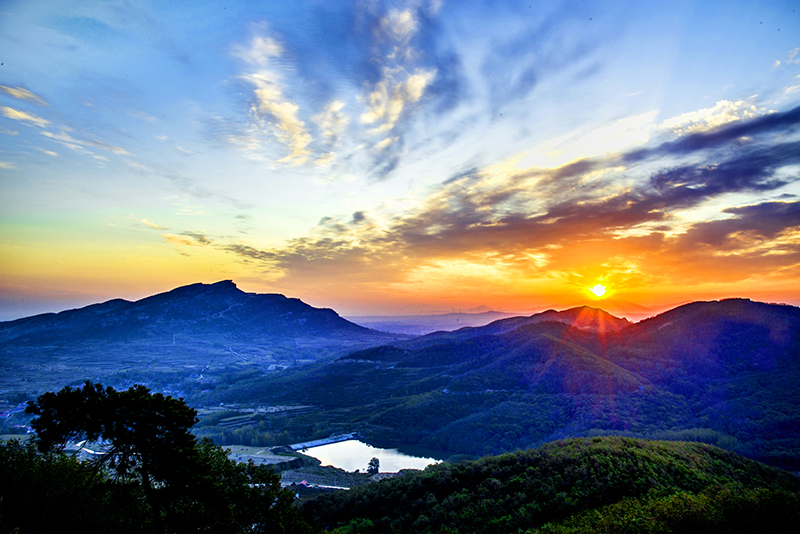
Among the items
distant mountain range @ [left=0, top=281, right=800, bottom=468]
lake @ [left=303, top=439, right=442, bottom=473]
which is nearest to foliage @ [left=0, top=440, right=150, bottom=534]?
lake @ [left=303, top=439, right=442, bottom=473]

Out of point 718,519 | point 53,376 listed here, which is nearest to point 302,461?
point 718,519

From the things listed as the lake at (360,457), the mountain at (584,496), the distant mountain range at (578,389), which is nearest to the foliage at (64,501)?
the mountain at (584,496)

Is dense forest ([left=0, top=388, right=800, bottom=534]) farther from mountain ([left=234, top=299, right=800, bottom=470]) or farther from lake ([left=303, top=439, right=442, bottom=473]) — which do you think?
mountain ([left=234, top=299, right=800, bottom=470])

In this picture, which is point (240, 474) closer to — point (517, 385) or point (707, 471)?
point (707, 471)

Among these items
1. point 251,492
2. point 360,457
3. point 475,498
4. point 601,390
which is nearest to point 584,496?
point 475,498

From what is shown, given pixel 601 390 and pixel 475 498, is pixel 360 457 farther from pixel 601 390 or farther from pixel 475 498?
pixel 601 390

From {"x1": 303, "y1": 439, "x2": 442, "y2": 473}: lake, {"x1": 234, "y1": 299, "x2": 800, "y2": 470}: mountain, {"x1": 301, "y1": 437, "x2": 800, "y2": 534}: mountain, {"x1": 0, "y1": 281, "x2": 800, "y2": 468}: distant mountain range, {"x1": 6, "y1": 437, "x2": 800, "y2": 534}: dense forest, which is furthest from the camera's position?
{"x1": 0, "y1": 281, "x2": 800, "y2": 468}: distant mountain range
